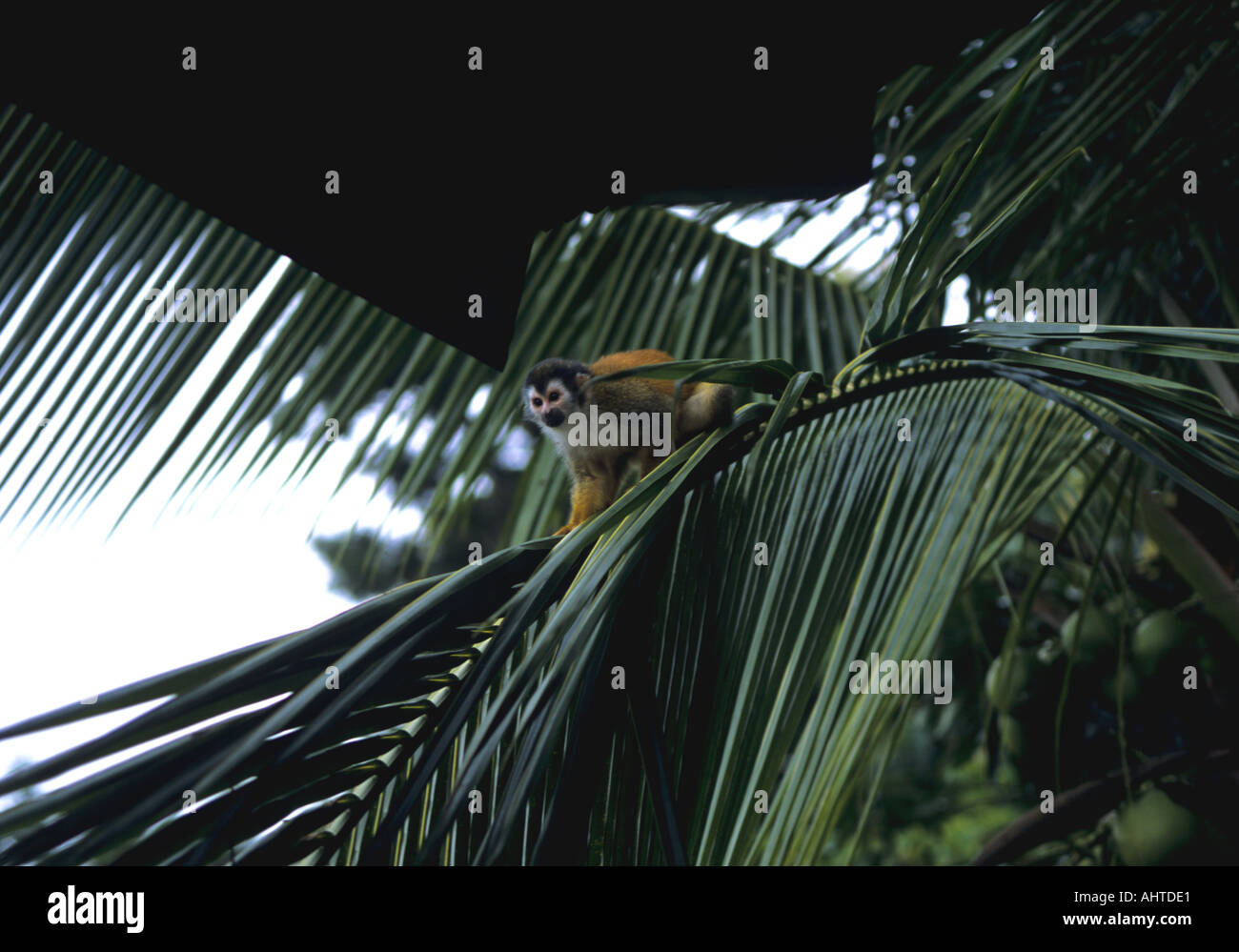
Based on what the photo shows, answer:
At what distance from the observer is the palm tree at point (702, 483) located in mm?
870

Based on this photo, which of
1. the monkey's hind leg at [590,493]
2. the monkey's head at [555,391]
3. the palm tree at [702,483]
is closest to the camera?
the palm tree at [702,483]

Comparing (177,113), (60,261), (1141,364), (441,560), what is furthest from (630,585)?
(441,560)

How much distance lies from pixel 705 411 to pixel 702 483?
0.64 meters

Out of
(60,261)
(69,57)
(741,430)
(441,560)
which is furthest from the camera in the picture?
(441,560)

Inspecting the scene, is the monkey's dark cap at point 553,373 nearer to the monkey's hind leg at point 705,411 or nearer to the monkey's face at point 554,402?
the monkey's face at point 554,402

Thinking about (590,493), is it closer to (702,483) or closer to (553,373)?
(553,373)

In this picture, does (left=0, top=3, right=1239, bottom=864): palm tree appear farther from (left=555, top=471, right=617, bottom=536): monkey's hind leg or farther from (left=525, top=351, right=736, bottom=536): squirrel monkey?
(left=555, top=471, right=617, bottom=536): monkey's hind leg

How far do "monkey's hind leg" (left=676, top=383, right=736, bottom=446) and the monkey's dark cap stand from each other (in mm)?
359

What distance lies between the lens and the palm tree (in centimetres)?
87

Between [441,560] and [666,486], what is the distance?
29.0ft

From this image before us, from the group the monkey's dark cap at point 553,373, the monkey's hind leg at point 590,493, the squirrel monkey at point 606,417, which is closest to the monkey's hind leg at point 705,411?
the squirrel monkey at point 606,417

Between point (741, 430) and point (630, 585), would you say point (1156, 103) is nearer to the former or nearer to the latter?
point (741, 430)

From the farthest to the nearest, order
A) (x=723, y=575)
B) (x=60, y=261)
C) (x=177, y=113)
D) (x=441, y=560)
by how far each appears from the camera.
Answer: (x=441, y=560) < (x=60, y=261) < (x=723, y=575) < (x=177, y=113)

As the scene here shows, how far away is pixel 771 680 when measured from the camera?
1.52 meters
